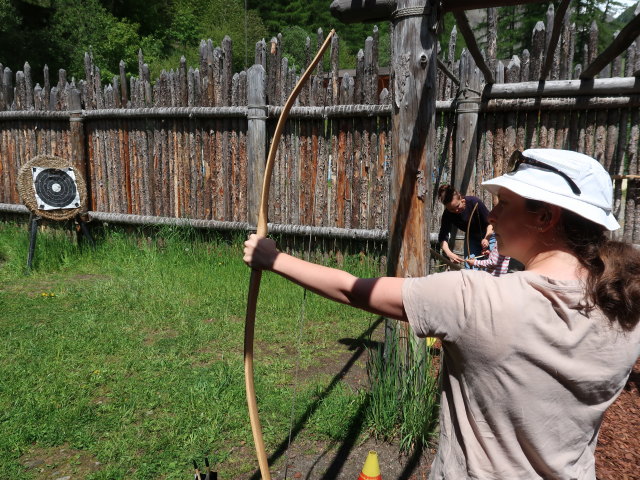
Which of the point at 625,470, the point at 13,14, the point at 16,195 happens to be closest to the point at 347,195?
the point at 625,470

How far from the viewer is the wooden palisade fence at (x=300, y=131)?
5062mm

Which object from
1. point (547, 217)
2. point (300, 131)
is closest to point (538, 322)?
point (547, 217)

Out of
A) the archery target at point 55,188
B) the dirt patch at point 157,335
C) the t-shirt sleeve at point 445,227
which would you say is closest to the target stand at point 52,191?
the archery target at point 55,188

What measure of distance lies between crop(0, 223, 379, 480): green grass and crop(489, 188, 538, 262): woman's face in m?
2.14

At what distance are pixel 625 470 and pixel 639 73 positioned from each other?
3603 mm

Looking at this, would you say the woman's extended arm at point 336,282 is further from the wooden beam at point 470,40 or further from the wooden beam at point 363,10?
the wooden beam at point 470,40

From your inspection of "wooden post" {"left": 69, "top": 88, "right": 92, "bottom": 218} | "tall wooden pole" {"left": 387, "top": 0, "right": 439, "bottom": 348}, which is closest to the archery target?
"wooden post" {"left": 69, "top": 88, "right": 92, "bottom": 218}

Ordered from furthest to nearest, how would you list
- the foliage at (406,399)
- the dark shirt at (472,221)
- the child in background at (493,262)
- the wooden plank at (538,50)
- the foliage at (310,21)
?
the foliage at (310,21)
the wooden plank at (538,50)
the dark shirt at (472,221)
the child in background at (493,262)
the foliage at (406,399)

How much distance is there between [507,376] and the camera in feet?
3.63

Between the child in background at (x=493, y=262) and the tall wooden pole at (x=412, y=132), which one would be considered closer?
the tall wooden pole at (x=412, y=132)

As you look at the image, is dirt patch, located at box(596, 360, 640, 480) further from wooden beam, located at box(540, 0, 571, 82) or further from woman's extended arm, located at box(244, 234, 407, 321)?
wooden beam, located at box(540, 0, 571, 82)

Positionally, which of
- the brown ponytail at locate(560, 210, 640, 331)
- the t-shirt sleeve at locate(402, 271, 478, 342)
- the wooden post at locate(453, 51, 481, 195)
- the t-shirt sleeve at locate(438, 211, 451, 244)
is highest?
the wooden post at locate(453, 51, 481, 195)

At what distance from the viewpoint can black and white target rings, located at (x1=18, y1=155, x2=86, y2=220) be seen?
6.93 meters

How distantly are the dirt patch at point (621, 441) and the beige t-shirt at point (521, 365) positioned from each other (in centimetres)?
196
